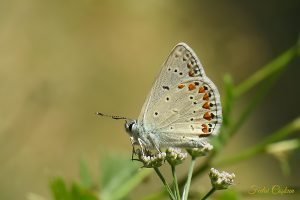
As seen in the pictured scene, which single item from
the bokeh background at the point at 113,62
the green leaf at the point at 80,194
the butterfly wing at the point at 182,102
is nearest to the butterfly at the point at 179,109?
the butterfly wing at the point at 182,102

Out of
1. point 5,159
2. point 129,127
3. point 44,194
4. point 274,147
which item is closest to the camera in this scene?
point 129,127

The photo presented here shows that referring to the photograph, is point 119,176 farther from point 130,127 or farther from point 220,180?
point 220,180

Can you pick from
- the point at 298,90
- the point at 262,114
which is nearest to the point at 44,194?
the point at 262,114

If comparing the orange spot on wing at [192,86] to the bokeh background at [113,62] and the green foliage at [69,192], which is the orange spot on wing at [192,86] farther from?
the bokeh background at [113,62]

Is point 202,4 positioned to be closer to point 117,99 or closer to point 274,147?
point 117,99

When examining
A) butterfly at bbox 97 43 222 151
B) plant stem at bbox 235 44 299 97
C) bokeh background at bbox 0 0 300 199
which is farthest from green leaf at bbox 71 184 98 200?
bokeh background at bbox 0 0 300 199

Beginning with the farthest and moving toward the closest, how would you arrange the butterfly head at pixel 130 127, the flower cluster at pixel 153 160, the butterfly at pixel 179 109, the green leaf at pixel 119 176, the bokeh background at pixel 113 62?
the bokeh background at pixel 113 62 < the green leaf at pixel 119 176 < the butterfly head at pixel 130 127 < the butterfly at pixel 179 109 < the flower cluster at pixel 153 160

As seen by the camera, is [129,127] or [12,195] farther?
[12,195]
